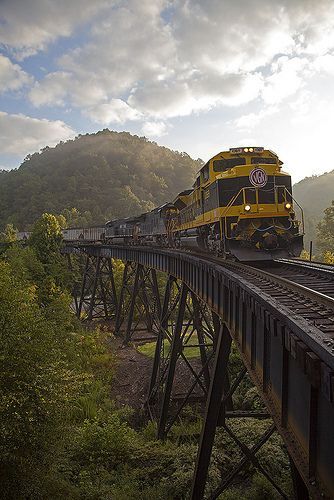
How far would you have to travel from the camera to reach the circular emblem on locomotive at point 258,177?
12.9 metres

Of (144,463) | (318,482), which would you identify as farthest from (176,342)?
(318,482)

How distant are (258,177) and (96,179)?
120944 millimetres

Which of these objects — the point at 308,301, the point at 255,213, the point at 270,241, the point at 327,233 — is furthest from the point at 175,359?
the point at 327,233

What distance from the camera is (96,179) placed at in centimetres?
12888

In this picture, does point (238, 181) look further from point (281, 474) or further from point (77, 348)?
point (77, 348)

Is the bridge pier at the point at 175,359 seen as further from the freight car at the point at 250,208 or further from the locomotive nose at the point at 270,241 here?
the locomotive nose at the point at 270,241

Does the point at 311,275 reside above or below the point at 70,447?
above

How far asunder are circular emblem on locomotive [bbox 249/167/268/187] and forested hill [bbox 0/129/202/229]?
8990cm

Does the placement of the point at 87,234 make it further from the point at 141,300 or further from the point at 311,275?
the point at 311,275

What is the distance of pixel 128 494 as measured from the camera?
11070 millimetres

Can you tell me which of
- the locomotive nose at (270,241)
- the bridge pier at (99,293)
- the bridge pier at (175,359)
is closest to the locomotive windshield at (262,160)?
the locomotive nose at (270,241)

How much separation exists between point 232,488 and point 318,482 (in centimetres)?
989

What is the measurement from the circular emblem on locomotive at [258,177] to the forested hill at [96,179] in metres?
89.9

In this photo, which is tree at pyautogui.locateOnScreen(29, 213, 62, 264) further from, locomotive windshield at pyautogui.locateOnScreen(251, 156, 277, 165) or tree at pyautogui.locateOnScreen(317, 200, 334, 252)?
tree at pyautogui.locateOnScreen(317, 200, 334, 252)
